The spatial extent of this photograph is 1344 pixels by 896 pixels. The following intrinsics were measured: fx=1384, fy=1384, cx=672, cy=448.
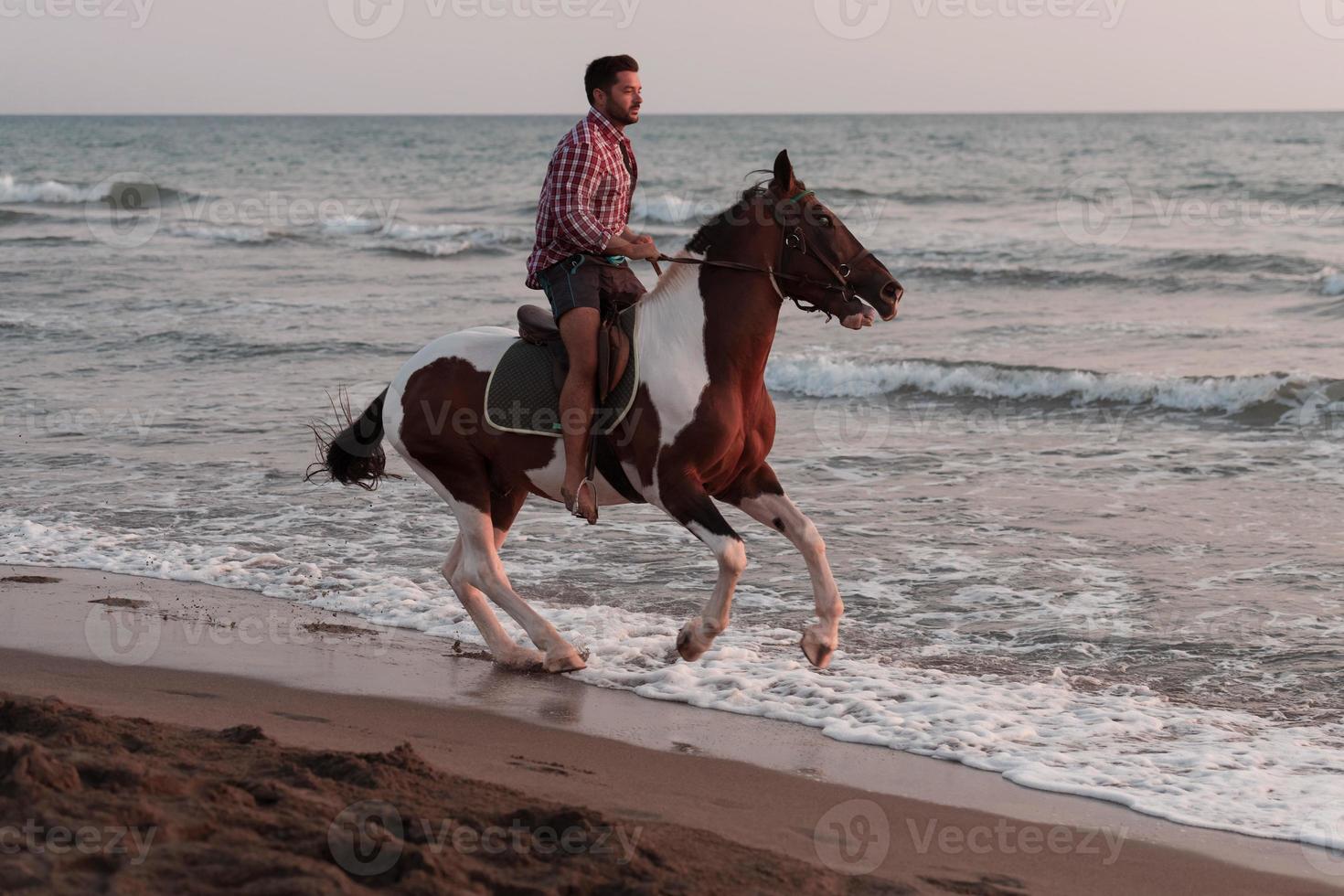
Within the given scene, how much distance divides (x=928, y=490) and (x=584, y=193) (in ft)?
19.0

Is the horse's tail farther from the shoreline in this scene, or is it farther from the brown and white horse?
the shoreline

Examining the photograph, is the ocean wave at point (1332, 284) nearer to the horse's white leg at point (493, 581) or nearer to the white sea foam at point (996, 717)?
the white sea foam at point (996, 717)

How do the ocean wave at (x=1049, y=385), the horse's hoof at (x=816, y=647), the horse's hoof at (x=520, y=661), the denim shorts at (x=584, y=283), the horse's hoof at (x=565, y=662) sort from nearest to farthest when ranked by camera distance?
the horse's hoof at (x=816, y=647) < the denim shorts at (x=584, y=283) < the horse's hoof at (x=565, y=662) < the horse's hoof at (x=520, y=661) < the ocean wave at (x=1049, y=385)

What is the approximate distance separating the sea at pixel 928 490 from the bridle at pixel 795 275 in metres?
1.99

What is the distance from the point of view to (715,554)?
6.17 m

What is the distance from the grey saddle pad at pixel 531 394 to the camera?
21.7ft

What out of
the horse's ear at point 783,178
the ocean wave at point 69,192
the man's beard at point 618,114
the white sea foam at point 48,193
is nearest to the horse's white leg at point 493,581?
the man's beard at point 618,114

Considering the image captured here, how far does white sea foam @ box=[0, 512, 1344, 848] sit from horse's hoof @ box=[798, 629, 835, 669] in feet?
1.01

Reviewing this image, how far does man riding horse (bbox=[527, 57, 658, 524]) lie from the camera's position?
6.46 meters

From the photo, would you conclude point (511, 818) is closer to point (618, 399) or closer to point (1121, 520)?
point (618, 399)

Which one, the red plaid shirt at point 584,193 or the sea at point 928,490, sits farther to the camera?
the sea at point 928,490

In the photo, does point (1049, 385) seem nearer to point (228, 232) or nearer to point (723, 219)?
point (723, 219)

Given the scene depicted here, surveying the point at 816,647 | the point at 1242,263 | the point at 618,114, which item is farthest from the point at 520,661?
the point at 1242,263

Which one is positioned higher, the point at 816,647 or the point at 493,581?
the point at 816,647
